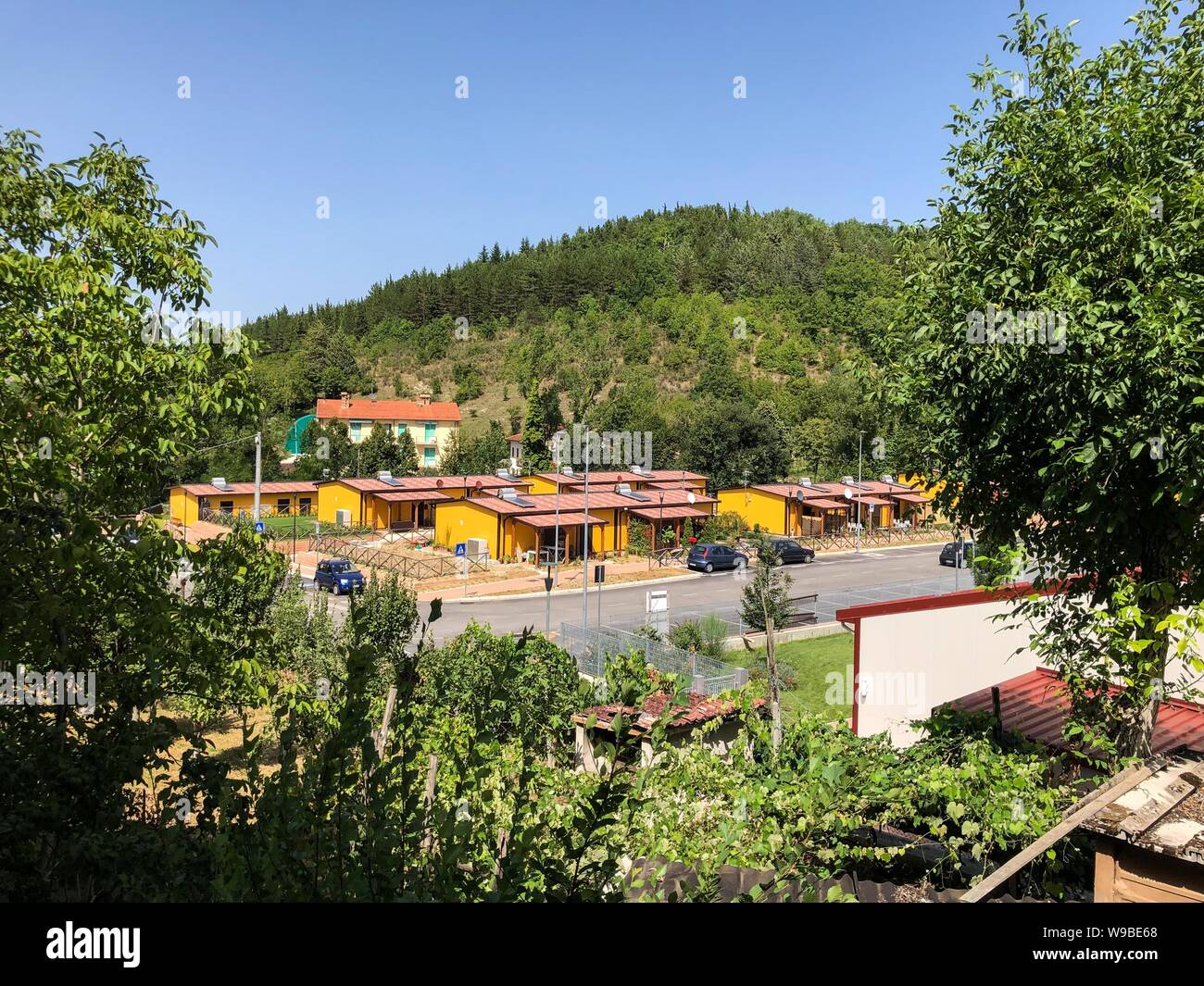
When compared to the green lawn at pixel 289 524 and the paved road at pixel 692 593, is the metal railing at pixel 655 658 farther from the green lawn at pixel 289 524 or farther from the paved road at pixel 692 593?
the green lawn at pixel 289 524

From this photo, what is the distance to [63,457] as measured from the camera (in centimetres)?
514

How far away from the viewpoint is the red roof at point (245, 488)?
138 ft

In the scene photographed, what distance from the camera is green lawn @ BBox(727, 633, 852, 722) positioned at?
1933 centimetres

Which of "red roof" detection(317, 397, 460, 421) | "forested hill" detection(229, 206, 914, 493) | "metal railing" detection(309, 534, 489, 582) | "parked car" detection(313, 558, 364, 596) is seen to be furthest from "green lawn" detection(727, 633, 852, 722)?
"red roof" detection(317, 397, 460, 421)

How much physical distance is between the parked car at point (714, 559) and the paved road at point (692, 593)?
587 mm

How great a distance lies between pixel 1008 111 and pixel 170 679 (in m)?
8.72

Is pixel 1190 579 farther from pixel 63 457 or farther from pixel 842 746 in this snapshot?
pixel 63 457

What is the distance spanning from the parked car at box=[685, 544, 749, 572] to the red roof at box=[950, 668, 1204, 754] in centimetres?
2435

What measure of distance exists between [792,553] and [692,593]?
9.13 meters

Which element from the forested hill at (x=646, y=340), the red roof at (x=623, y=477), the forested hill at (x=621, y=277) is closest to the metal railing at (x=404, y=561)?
the red roof at (x=623, y=477)

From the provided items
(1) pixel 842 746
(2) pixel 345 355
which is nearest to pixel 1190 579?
(1) pixel 842 746

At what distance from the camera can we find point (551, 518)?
3684cm

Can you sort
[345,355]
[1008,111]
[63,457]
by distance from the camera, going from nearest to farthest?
[63,457] → [1008,111] → [345,355]

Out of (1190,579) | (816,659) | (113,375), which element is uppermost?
(113,375)
